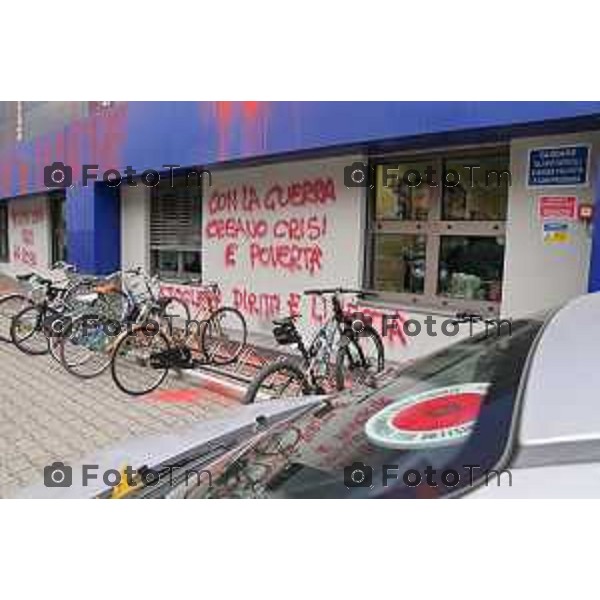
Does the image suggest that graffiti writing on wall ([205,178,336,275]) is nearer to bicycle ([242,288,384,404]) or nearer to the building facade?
the building facade

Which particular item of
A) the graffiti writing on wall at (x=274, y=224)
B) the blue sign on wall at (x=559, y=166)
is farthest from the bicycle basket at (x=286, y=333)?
the blue sign on wall at (x=559, y=166)

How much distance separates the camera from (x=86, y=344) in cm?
672

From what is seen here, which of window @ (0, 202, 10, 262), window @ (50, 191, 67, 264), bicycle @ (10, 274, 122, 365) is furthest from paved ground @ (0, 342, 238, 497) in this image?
window @ (0, 202, 10, 262)

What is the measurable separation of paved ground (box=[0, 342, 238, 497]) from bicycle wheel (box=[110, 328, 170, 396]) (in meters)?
0.13

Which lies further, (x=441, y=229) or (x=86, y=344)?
(x=86, y=344)

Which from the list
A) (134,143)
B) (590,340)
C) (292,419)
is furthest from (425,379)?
(134,143)

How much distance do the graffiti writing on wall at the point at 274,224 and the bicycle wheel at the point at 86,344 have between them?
2.31m

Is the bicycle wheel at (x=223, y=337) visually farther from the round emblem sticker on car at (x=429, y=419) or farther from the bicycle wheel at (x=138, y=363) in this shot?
the round emblem sticker on car at (x=429, y=419)

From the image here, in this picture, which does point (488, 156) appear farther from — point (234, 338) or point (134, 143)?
point (134, 143)

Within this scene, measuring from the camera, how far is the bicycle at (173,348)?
19.7ft

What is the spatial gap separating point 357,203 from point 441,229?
3.45 ft

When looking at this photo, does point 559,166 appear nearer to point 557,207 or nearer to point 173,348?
point 557,207

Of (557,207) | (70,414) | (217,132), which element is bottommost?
(70,414)

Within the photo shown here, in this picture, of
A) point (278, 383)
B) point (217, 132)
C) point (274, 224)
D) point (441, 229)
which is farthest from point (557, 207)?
point (217, 132)
